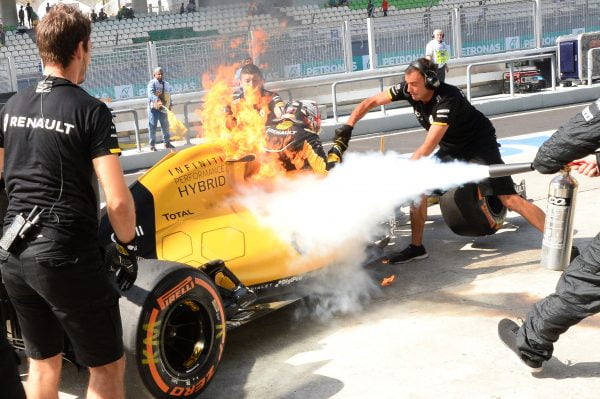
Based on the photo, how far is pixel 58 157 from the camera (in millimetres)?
3125

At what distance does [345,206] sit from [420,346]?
4.76ft

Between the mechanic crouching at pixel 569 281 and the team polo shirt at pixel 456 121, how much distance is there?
7.46ft

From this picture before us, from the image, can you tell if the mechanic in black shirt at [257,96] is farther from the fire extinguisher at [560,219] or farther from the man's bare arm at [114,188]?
the man's bare arm at [114,188]

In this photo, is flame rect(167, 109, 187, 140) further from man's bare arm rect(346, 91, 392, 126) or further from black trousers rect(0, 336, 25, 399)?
black trousers rect(0, 336, 25, 399)

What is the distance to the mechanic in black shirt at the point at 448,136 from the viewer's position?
6246mm

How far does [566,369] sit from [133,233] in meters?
2.48

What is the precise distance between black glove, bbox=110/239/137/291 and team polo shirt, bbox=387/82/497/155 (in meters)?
3.47

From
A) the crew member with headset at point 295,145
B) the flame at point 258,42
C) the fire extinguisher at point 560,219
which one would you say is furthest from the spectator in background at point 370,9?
the fire extinguisher at point 560,219

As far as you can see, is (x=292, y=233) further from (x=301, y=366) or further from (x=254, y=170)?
(x=301, y=366)

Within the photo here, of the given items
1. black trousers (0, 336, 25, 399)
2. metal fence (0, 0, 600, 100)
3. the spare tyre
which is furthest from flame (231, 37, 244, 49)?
black trousers (0, 336, 25, 399)

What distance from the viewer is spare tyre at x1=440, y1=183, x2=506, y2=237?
260 inches

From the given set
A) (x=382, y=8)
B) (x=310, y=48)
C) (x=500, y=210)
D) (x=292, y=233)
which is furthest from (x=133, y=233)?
(x=382, y=8)

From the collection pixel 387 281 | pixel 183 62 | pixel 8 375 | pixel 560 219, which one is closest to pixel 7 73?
pixel 183 62

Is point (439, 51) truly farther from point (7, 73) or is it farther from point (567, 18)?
point (7, 73)
